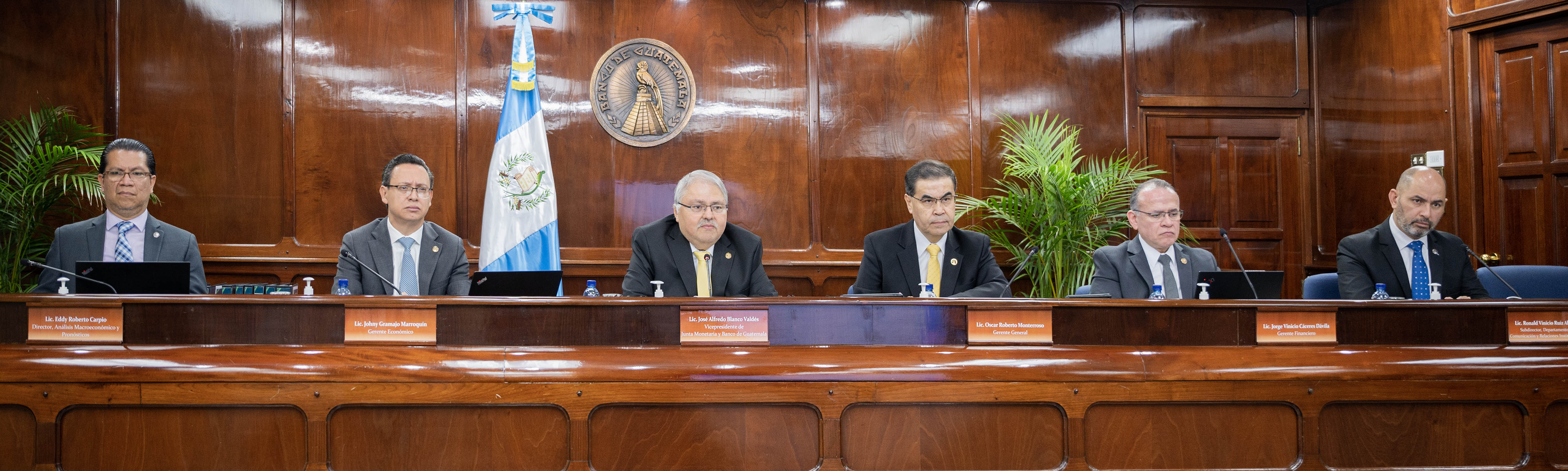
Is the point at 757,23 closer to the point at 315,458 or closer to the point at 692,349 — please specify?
the point at 692,349

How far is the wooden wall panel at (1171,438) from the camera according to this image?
6.01 feet

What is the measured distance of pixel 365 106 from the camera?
4.28m

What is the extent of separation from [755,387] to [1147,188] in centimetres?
173

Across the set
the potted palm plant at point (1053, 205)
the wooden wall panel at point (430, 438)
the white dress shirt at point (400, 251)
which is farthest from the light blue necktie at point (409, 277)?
the potted palm plant at point (1053, 205)

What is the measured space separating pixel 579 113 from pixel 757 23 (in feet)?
3.53

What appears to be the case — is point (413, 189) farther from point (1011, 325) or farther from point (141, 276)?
point (1011, 325)

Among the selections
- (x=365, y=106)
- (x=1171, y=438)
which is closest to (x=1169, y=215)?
(x=1171, y=438)

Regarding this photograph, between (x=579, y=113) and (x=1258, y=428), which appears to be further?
(x=579, y=113)

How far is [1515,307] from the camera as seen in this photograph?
77.7 inches

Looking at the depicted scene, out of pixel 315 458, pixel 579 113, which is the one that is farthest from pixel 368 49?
pixel 315 458

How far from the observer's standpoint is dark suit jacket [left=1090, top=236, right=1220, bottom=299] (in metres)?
2.79

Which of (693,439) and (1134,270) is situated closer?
(693,439)

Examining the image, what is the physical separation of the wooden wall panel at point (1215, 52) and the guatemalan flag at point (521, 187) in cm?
335

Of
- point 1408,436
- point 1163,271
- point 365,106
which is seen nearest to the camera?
point 1408,436
